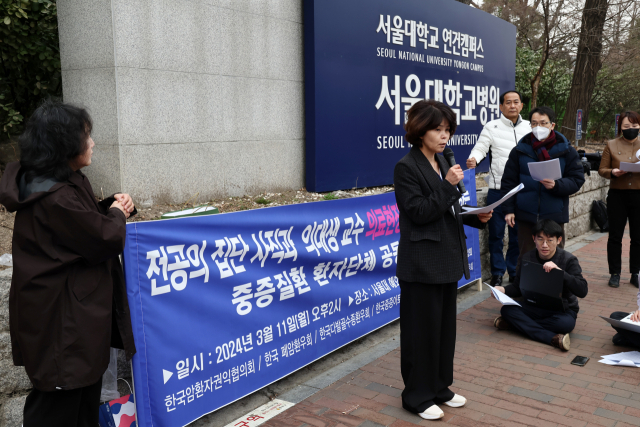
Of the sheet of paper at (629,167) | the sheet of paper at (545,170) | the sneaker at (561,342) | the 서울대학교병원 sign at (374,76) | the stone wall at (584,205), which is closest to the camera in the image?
the sneaker at (561,342)

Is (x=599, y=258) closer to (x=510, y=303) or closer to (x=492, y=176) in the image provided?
(x=492, y=176)

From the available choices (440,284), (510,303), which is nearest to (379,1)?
(510,303)

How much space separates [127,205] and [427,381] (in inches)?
82.3

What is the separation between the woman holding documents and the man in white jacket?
1.16 m

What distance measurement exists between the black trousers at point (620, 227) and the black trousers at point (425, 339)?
4.16 m

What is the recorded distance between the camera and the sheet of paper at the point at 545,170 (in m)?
5.05

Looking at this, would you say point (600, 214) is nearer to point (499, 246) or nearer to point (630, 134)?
point (630, 134)

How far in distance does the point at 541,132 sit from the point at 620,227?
2.38 metres

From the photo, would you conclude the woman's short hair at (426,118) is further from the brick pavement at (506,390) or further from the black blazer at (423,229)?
the brick pavement at (506,390)

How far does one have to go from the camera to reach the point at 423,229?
135 inches

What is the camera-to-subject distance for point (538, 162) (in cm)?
513

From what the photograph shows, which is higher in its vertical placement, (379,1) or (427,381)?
(379,1)

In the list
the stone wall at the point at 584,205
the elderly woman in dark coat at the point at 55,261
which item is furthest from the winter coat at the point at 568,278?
the stone wall at the point at 584,205

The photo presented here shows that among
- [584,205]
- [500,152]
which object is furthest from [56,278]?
[584,205]
